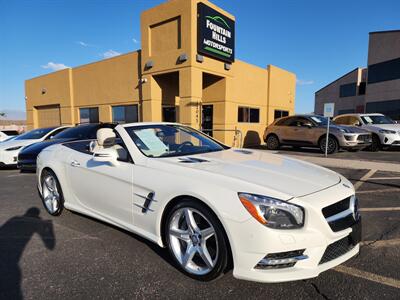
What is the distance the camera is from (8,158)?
855cm

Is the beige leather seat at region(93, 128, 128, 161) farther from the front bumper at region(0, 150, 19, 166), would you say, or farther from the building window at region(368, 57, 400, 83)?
the building window at region(368, 57, 400, 83)

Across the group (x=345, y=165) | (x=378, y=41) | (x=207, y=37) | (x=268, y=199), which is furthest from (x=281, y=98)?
(x=378, y=41)

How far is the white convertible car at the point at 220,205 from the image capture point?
2164 millimetres

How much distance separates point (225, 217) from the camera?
2.26 meters

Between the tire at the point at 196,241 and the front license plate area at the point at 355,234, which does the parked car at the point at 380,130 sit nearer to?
the front license plate area at the point at 355,234

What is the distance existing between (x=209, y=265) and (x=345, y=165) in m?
7.41

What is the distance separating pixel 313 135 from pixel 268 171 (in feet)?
32.7

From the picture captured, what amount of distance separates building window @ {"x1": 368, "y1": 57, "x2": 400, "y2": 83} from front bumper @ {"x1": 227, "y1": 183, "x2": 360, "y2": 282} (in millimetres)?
36199

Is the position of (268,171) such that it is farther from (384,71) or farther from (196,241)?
(384,71)

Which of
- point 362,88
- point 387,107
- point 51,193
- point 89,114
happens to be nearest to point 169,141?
point 51,193

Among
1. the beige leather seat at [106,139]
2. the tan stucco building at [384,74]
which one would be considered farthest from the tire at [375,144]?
the tan stucco building at [384,74]

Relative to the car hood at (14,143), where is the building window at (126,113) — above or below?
above

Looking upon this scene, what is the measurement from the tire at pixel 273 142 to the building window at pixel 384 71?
25951 mm

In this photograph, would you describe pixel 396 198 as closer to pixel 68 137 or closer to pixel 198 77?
pixel 68 137
